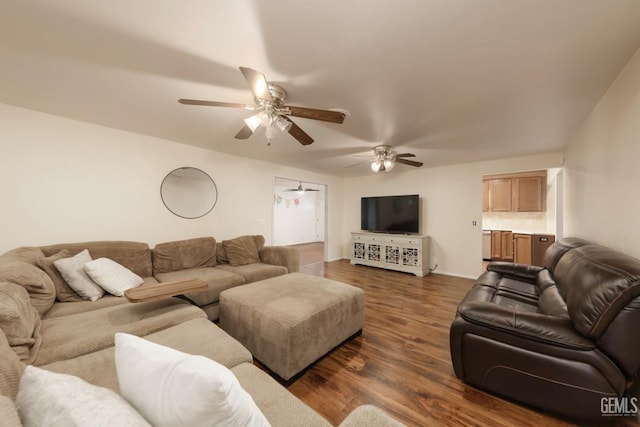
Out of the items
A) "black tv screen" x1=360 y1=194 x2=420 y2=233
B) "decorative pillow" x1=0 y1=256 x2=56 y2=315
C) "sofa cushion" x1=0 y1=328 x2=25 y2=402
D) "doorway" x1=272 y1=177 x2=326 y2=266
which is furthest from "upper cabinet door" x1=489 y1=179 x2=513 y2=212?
"decorative pillow" x1=0 y1=256 x2=56 y2=315

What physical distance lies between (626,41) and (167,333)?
A: 3.32m

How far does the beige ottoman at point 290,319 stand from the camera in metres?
1.66

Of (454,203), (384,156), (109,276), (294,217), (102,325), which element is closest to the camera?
(102,325)

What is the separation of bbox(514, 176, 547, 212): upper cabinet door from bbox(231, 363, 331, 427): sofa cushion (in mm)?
6426

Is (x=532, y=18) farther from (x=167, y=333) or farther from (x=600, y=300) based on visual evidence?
(x=167, y=333)

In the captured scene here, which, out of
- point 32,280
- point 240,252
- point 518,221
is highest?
point 518,221

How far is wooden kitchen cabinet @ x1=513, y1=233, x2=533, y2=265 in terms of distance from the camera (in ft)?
16.5

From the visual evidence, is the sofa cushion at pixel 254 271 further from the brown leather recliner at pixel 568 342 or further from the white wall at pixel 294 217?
the white wall at pixel 294 217

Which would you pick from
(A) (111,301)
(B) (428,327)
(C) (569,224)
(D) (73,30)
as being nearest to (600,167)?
(C) (569,224)

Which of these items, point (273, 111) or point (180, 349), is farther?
point (273, 111)

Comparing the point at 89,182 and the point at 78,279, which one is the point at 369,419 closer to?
the point at 78,279

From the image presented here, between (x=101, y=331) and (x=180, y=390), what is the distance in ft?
4.71

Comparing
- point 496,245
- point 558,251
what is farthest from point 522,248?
point 558,251

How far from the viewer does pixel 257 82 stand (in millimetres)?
1445
